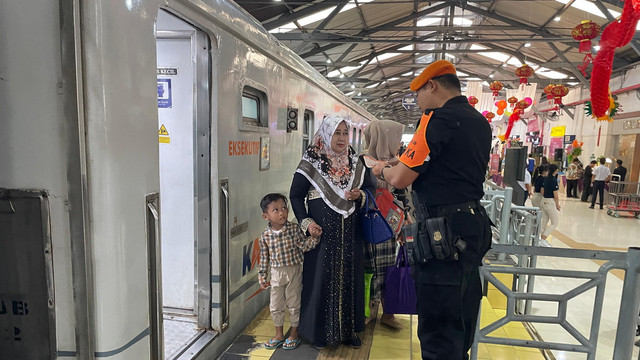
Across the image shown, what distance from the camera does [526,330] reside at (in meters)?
3.70

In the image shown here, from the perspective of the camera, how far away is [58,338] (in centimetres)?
158

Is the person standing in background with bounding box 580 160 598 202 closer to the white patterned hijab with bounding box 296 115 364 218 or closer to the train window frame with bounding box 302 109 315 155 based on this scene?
the train window frame with bounding box 302 109 315 155

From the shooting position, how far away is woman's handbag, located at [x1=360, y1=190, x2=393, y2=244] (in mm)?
2980

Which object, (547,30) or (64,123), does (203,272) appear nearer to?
(64,123)

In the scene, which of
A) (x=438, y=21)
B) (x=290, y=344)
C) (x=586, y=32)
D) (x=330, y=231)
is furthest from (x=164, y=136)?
(x=438, y=21)

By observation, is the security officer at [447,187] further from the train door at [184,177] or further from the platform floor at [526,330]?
the train door at [184,177]

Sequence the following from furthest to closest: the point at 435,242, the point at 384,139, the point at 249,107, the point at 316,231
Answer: the point at 249,107 → the point at 384,139 → the point at 316,231 → the point at 435,242

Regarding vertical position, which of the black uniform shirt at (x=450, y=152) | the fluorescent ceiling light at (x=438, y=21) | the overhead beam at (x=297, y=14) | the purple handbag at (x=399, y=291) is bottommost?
the purple handbag at (x=399, y=291)

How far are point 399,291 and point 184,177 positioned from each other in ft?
6.27

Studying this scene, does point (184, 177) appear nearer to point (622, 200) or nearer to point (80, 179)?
point (80, 179)

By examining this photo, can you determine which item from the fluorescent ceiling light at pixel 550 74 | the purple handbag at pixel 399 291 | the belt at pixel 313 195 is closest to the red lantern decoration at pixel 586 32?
the purple handbag at pixel 399 291

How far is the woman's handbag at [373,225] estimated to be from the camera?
117 inches

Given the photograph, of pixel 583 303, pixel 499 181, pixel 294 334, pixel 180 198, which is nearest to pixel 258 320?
pixel 294 334

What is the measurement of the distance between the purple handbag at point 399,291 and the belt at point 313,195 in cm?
89
